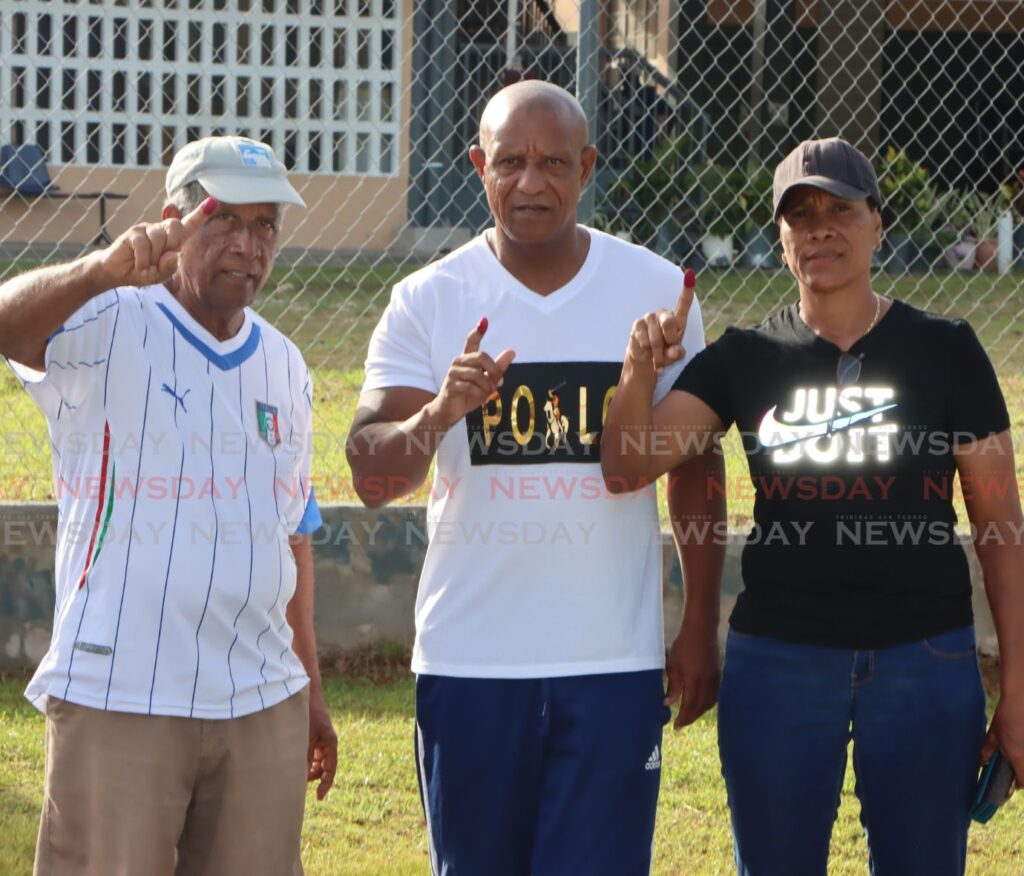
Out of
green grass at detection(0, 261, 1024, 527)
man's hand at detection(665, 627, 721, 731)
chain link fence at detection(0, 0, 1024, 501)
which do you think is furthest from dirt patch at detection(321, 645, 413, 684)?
chain link fence at detection(0, 0, 1024, 501)

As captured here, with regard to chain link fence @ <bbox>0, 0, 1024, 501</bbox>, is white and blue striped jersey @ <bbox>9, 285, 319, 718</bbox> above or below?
below

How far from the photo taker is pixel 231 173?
9.88 ft

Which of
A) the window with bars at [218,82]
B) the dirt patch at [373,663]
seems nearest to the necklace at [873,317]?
the dirt patch at [373,663]

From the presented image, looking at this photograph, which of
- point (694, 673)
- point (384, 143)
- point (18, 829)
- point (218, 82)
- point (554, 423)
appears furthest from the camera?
point (218, 82)

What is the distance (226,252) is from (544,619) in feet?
3.28

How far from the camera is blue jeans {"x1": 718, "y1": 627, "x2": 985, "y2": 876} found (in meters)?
3.03

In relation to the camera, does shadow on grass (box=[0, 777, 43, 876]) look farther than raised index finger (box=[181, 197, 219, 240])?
Yes

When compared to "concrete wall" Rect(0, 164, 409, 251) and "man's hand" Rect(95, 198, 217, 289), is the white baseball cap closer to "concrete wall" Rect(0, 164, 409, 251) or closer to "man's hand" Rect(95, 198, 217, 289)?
"man's hand" Rect(95, 198, 217, 289)

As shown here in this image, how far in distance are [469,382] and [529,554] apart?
456 mm

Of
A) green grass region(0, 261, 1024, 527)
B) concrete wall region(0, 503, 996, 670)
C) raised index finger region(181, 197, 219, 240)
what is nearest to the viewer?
raised index finger region(181, 197, 219, 240)

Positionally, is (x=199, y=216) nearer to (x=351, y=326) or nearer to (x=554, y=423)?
(x=554, y=423)

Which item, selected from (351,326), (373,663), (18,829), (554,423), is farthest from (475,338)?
(351,326)

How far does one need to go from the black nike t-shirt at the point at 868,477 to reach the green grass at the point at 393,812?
1439mm

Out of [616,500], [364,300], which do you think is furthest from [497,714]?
[364,300]
